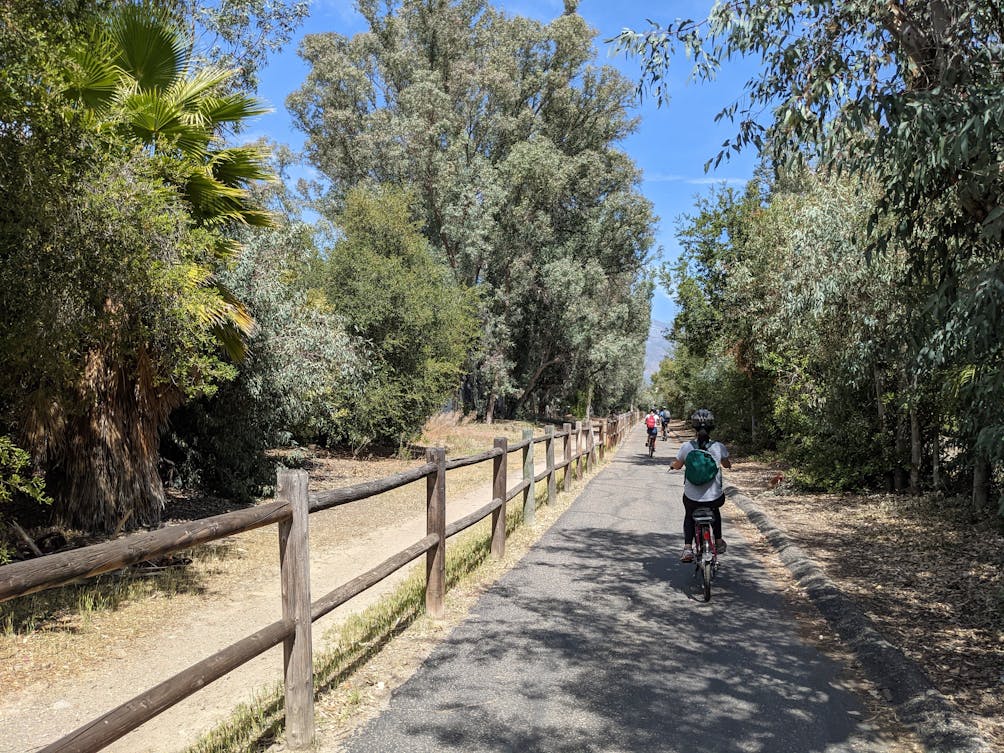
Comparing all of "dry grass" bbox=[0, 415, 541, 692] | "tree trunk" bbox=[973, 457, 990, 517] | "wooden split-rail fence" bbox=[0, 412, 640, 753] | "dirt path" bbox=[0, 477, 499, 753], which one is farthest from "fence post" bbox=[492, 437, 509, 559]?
"tree trunk" bbox=[973, 457, 990, 517]

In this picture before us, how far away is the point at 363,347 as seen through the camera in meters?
18.9

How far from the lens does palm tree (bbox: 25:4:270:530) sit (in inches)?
283

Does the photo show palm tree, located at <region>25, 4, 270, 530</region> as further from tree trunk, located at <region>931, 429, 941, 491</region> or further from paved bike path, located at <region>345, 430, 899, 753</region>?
tree trunk, located at <region>931, 429, 941, 491</region>

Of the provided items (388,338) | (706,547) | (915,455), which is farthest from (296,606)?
(388,338)

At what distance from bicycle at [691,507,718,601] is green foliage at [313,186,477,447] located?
12198 mm

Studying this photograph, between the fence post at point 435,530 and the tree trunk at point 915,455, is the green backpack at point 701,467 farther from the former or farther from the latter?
the tree trunk at point 915,455

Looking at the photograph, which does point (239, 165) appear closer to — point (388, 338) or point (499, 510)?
point (499, 510)

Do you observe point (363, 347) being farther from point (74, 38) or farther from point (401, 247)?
point (74, 38)

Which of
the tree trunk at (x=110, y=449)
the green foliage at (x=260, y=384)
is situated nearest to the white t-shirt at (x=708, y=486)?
the tree trunk at (x=110, y=449)

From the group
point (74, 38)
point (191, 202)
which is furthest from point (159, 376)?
point (74, 38)

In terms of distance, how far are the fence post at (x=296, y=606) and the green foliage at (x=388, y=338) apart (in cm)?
1425

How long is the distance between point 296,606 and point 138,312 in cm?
434

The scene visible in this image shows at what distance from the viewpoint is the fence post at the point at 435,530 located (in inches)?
230

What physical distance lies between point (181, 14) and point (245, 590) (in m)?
6.96
